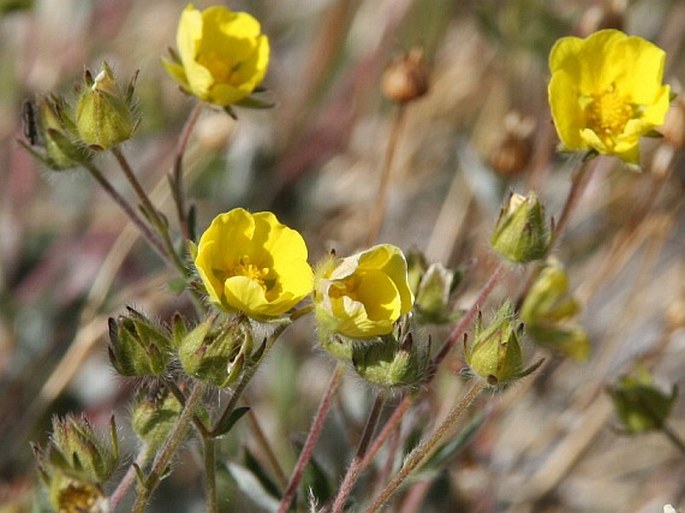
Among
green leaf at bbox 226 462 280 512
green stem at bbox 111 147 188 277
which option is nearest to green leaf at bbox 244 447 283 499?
green leaf at bbox 226 462 280 512

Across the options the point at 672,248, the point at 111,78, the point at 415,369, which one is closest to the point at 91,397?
the point at 111,78

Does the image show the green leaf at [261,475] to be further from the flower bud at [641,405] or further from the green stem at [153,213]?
the flower bud at [641,405]

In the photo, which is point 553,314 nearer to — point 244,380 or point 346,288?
point 346,288

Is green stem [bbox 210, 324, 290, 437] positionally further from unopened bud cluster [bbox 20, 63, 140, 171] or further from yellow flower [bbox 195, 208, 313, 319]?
unopened bud cluster [bbox 20, 63, 140, 171]

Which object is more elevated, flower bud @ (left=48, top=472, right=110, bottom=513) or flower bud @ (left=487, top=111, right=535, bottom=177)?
flower bud @ (left=48, top=472, right=110, bottom=513)

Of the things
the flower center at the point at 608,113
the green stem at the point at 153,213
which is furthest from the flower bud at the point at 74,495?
the flower center at the point at 608,113

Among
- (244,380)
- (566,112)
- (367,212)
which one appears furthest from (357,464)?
(367,212)

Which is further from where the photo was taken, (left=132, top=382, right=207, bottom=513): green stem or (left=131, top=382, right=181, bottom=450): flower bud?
(left=131, top=382, right=181, bottom=450): flower bud
